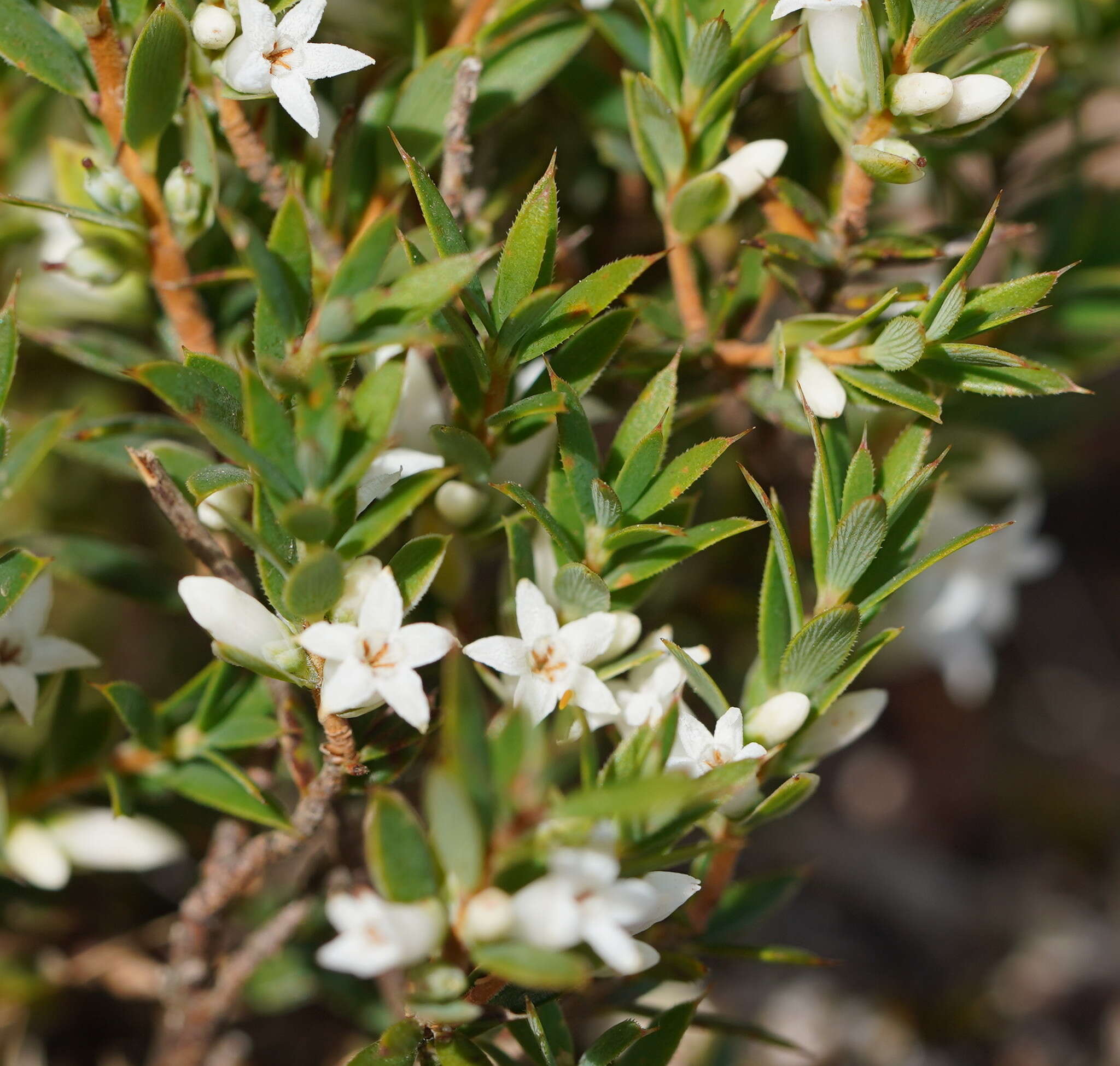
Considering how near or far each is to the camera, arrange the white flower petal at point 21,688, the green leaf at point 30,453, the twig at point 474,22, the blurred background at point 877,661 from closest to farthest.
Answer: the green leaf at point 30,453
the white flower petal at point 21,688
the twig at point 474,22
the blurred background at point 877,661

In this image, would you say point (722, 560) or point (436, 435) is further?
point (722, 560)

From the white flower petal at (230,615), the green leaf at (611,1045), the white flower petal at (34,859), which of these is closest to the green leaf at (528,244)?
the white flower petal at (230,615)

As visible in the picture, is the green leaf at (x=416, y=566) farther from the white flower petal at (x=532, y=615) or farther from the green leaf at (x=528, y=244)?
the green leaf at (x=528, y=244)

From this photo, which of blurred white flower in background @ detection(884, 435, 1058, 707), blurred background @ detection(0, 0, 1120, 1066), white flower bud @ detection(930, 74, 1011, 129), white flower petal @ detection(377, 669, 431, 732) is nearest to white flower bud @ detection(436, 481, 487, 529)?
blurred background @ detection(0, 0, 1120, 1066)

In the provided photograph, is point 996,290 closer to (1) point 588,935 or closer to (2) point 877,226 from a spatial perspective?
(2) point 877,226

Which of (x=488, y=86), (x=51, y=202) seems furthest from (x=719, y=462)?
(x=51, y=202)

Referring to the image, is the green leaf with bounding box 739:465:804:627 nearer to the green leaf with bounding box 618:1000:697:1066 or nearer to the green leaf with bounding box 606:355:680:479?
Result: the green leaf with bounding box 606:355:680:479
